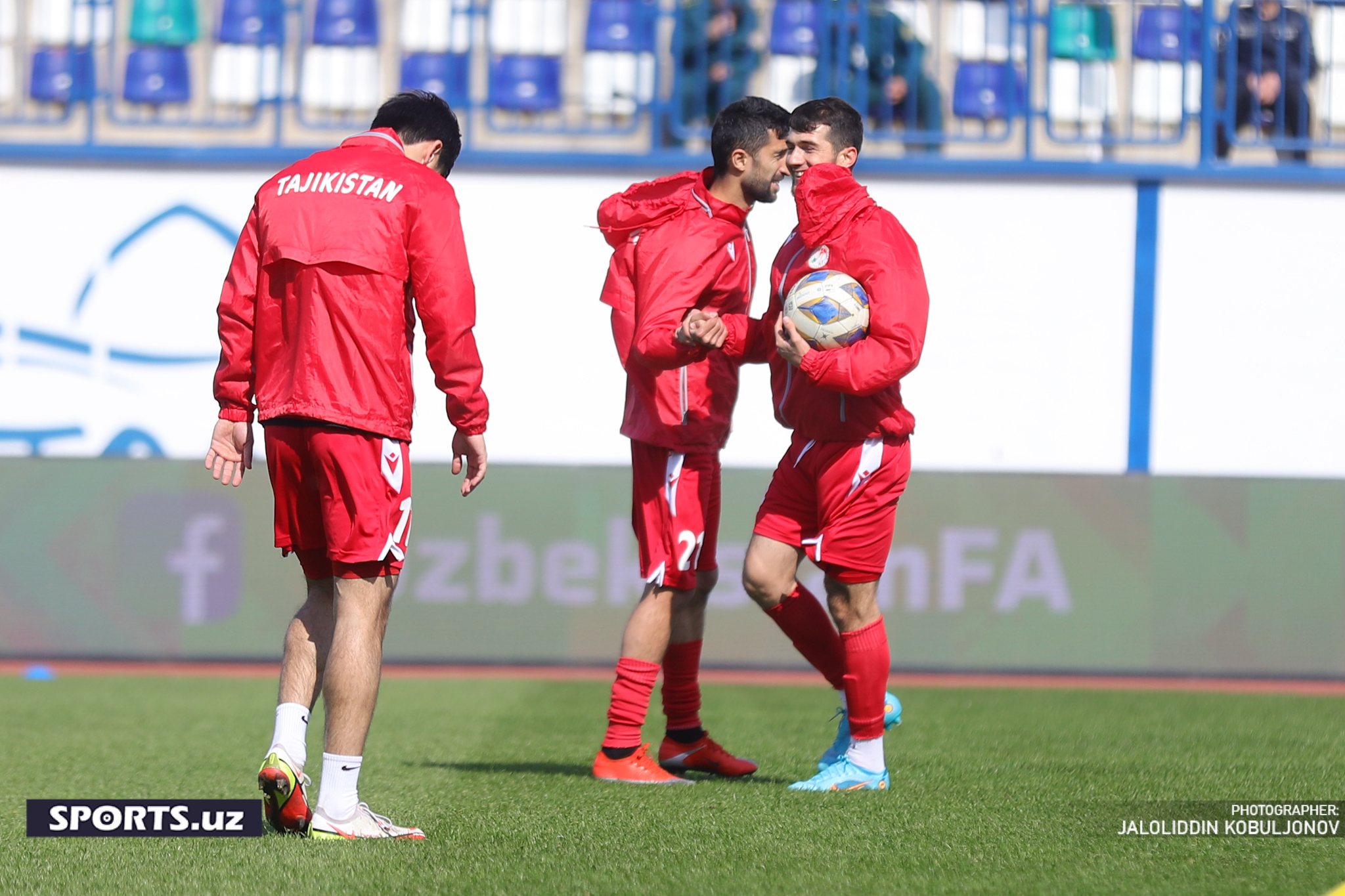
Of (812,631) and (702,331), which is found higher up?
(702,331)

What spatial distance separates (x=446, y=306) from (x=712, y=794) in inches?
66.4

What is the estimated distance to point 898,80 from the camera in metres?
10.4

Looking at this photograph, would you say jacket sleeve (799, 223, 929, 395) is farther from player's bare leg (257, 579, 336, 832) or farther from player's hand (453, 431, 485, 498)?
player's bare leg (257, 579, 336, 832)

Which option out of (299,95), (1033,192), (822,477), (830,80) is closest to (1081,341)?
(1033,192)

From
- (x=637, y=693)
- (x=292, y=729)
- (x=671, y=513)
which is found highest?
(x=671, y=513)

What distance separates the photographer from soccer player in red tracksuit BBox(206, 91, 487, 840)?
3.76 meters

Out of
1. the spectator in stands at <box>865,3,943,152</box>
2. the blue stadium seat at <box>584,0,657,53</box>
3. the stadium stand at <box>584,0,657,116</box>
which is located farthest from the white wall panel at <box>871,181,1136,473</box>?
the blue stadium seat at <box>584,0,657,53</box>

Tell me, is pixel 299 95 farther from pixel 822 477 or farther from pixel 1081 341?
pixel 822 477

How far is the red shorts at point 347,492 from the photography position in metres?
3.76

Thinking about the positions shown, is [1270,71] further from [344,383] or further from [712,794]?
[344,383]

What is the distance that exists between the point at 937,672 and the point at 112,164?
6.35m

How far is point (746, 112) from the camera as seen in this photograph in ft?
15.9

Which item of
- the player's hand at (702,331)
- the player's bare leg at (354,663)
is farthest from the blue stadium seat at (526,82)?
the player's bare leg at (354,663)

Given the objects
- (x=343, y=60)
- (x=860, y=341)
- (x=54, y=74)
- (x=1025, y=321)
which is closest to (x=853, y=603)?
(x=860, y=341)
